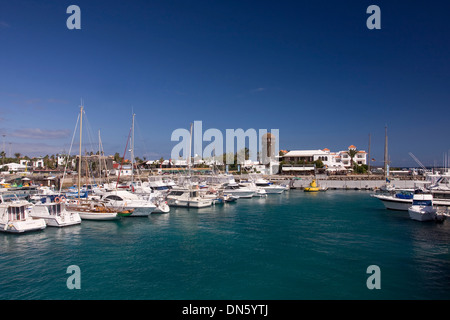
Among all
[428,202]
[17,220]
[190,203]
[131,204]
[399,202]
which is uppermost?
[428,202]

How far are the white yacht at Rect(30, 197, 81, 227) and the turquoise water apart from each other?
46.5 inches

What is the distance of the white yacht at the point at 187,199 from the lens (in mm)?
46509

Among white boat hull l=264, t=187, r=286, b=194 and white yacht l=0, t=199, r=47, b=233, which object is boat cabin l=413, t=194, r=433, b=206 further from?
white yacht l=0, t=199, r=47, b=233

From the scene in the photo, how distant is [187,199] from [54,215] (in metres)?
19.8

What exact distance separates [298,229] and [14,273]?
25.7 metres

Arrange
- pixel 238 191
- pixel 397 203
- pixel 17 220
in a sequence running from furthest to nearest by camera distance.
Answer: pixel 238 191, pixel 397 203, pixel 17 220

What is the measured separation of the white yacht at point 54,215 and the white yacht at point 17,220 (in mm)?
1291

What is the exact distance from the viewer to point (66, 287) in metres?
17.1

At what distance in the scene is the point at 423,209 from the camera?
3459cm

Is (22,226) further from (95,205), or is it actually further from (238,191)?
(238,191)

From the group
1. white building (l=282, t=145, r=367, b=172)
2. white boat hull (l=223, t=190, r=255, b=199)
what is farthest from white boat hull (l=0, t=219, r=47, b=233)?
white building (l=282, t=145, r=367, b=172)

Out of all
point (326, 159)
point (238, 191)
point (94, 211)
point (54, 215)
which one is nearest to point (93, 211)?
point (94, 211)
